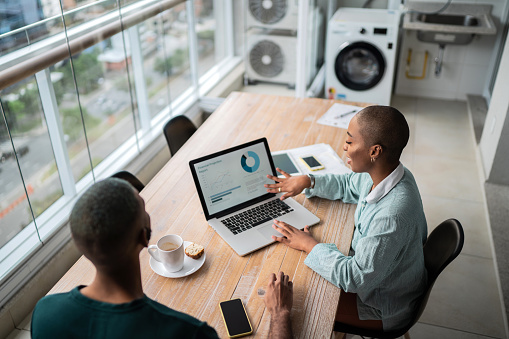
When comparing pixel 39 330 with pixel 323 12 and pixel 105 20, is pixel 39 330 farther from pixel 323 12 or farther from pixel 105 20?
pixel 323 12

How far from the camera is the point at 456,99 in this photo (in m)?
5.04

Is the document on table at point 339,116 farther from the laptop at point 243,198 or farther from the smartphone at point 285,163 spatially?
the laptop at point 243,198

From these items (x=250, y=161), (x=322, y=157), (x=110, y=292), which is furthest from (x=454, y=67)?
(x=110, y=292)

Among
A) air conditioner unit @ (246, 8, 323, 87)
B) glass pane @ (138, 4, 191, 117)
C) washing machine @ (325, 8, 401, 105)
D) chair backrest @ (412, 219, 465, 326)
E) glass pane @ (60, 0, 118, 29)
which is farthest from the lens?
washing machine @ (325, 8, 401, 105)

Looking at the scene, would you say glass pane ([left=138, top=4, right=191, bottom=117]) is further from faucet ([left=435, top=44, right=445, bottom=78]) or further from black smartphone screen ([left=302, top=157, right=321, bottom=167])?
faucet ([left=435, top=44, right=445, bottom=78])

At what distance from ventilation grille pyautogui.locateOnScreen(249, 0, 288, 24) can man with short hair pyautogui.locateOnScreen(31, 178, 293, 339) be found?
3313 mm

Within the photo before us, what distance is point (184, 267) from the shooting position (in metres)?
1.63

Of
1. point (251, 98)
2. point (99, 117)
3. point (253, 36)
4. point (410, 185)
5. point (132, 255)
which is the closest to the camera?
point (132, 255)

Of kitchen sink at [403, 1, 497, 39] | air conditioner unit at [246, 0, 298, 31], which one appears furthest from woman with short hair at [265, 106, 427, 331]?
kitchen sink at [403, 1, 497, 39]

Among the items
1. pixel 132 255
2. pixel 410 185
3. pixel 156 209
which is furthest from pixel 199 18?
pixel 132 255

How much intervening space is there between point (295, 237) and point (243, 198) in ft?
0.99

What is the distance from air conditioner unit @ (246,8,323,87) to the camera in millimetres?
4195

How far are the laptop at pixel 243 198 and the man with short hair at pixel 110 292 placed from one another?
2.27 feet

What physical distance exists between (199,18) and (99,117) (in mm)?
2405
